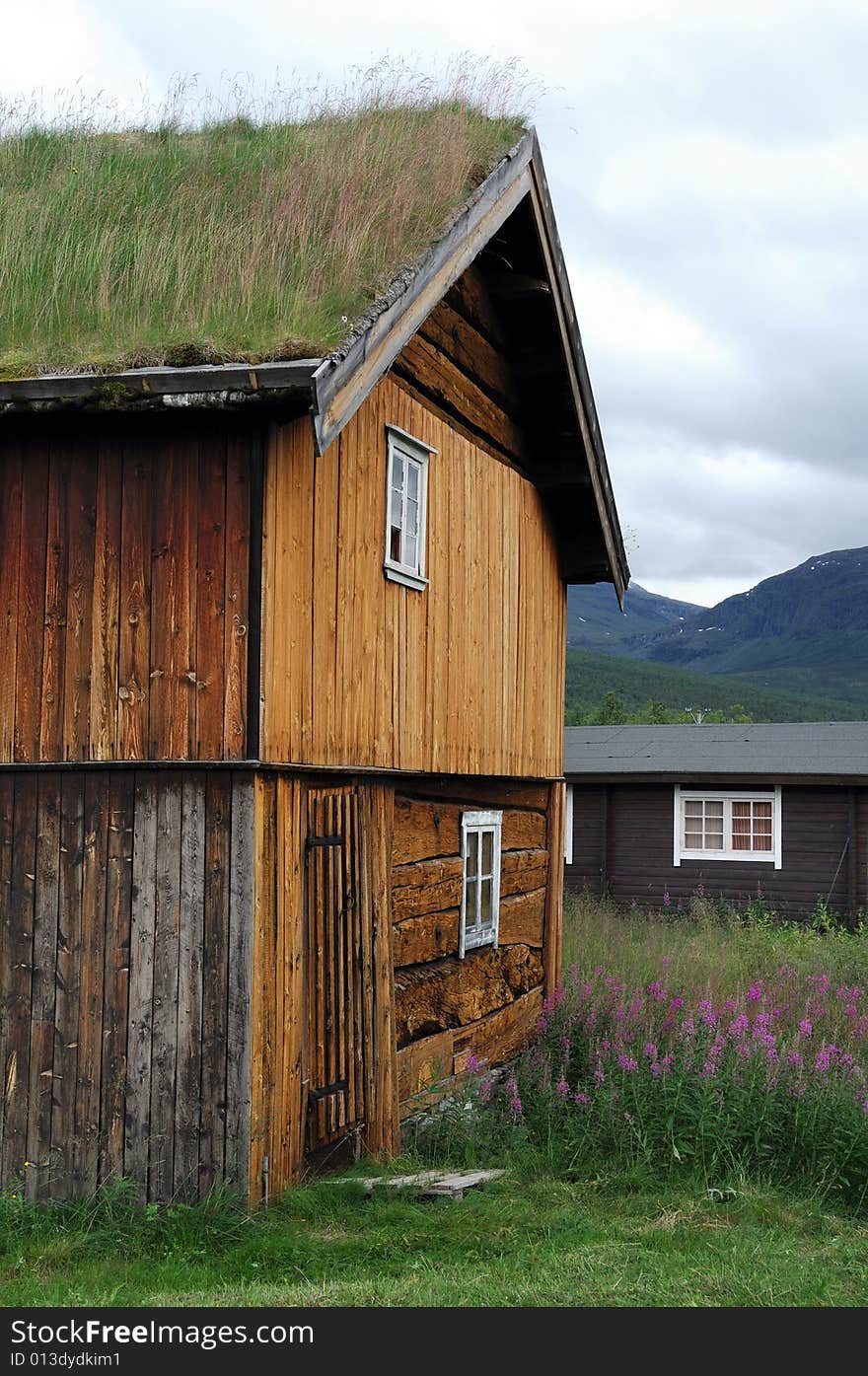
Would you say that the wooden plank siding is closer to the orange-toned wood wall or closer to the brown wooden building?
the orange-toned wood wall

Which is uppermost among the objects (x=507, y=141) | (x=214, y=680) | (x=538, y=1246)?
(x=507, y=141)

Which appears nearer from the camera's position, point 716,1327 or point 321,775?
point 716,1327

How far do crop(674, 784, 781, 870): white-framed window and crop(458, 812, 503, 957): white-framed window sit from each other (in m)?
11.5

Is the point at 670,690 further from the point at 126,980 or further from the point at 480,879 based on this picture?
the point at 126,980

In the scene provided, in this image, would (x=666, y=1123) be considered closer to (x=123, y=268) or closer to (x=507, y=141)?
(x=123, y=268)

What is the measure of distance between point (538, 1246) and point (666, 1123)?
2.11 metres

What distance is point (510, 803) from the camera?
12.1 metres

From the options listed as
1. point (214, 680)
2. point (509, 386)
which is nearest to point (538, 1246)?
point (214, 680)

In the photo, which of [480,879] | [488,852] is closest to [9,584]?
[480,879]

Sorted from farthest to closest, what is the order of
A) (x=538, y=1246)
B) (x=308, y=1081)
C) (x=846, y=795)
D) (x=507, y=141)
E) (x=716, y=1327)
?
(x=846, y=795), (x=507, y=141), (x=308, y=1081), (x=538, y=1246), (x=716, y=1327)

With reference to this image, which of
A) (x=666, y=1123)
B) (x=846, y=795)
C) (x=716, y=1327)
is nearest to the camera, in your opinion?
(x=716, y=1327)

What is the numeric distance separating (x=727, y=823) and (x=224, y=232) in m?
15.7

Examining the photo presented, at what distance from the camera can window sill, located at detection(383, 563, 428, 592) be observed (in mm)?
9125

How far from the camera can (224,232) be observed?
9219mm
